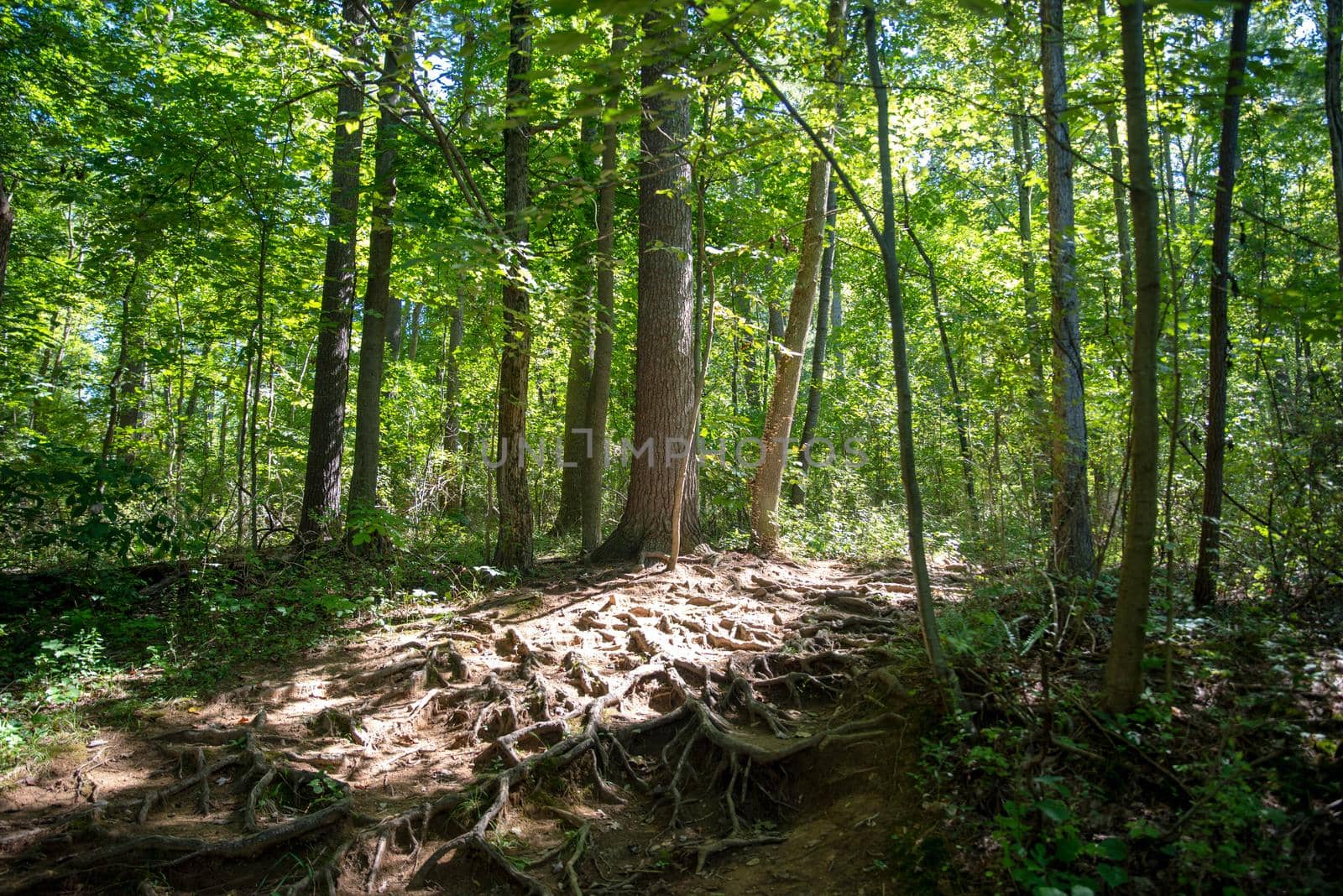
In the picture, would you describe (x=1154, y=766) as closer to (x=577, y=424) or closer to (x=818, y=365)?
(x=577, y=424)

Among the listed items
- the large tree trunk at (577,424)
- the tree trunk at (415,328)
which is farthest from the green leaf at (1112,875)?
the tree trunk at (415,328)

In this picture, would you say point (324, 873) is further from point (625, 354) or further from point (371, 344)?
point (625, 354)

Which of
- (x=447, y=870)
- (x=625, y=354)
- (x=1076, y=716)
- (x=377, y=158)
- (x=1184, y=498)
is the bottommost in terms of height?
(x=447, y=870)

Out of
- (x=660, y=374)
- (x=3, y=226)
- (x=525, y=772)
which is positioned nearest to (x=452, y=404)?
(x=660, y=374)

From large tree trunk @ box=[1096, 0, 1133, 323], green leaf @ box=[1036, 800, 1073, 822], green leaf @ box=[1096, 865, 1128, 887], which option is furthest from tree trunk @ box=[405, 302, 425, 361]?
green leaf @ box=[1096, 865, 1128, 887]

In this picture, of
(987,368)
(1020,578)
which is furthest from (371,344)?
(1020,578)

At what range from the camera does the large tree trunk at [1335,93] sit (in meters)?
4.53

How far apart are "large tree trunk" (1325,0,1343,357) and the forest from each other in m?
0.03

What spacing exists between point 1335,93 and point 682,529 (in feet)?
21.7

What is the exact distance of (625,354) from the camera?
1494 cm

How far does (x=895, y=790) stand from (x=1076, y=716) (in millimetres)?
1016

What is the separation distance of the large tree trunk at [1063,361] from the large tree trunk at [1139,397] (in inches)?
49.5

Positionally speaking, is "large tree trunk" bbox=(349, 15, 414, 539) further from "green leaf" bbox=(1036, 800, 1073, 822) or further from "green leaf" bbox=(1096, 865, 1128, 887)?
"green leaf" bbox=(1096, 865, 1128, 887)

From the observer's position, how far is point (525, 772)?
4520 mm
